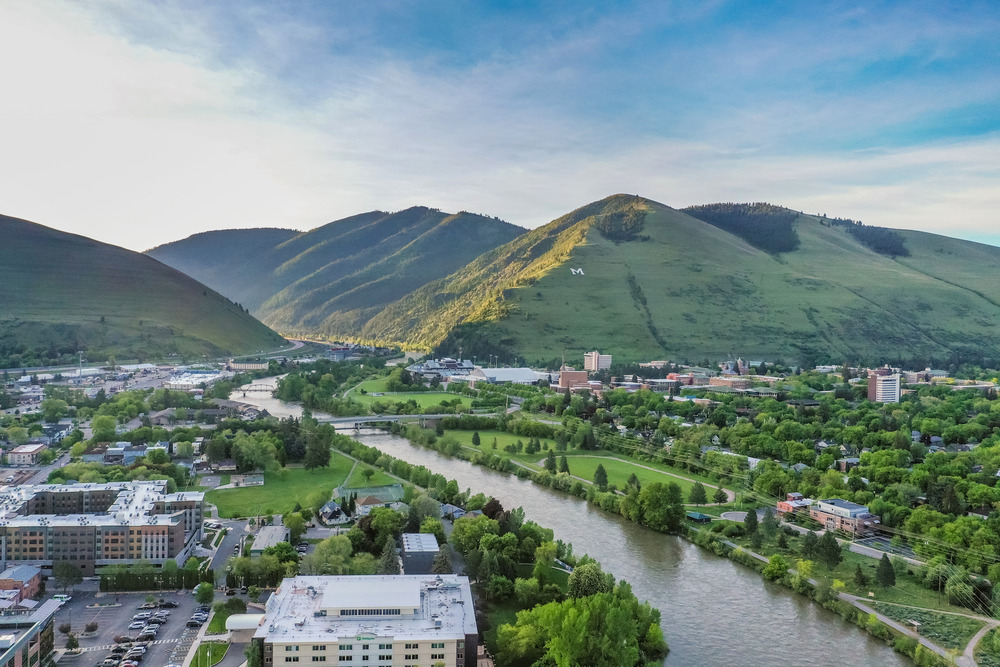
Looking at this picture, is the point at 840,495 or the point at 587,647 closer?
the point at 587,647

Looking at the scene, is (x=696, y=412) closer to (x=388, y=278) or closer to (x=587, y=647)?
(x=587, y=647)

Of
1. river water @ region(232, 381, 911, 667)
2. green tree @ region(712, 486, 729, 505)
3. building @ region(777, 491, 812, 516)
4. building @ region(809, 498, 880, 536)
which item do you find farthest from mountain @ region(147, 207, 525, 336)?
→ building @ region(809, 498, 880, 536)

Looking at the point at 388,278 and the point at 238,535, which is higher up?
the point at 388,278

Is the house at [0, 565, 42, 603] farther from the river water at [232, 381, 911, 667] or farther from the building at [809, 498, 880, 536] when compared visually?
the building at [809, 498, 880, 536]

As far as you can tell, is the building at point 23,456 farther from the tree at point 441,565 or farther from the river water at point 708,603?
the tree at point 441,565

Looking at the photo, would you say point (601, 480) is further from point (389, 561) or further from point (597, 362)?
point (597, 362)

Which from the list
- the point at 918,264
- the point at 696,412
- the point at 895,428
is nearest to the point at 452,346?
the point at 696,412
